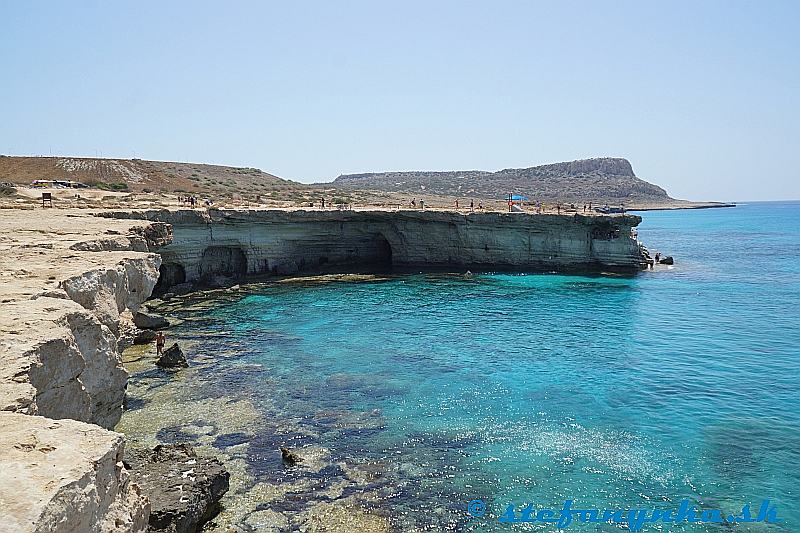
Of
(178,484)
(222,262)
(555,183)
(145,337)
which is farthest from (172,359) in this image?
(555,183)

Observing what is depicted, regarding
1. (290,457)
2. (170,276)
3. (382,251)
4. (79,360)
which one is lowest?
(290,457)

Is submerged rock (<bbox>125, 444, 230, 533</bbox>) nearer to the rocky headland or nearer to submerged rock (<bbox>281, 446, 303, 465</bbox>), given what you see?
submerged rock (<bbox>281, 446, 303, 465</bbox>)

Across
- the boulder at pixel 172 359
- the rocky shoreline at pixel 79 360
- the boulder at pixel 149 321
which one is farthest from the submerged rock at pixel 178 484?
the boulder at pixel 149 321

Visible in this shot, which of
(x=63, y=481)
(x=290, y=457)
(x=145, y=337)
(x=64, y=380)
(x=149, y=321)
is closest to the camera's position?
(x=63, y=481)

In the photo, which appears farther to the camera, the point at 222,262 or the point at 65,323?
the point at 222,262

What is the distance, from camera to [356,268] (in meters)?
44.8

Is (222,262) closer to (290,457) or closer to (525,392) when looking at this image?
(525,392)

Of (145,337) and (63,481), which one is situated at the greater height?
(63,481)

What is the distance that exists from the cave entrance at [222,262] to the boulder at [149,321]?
39.9ft

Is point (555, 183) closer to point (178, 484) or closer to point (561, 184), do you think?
point (561, 184)

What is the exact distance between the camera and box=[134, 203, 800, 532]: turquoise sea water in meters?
13.0

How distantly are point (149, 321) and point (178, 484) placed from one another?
15.9 metres

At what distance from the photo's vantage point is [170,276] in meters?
37.2

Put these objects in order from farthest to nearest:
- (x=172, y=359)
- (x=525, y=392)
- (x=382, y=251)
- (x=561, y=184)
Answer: (x=561, y=184)
(x=382, y=251)
(x=172, y=359)
(x=525, y=392)
